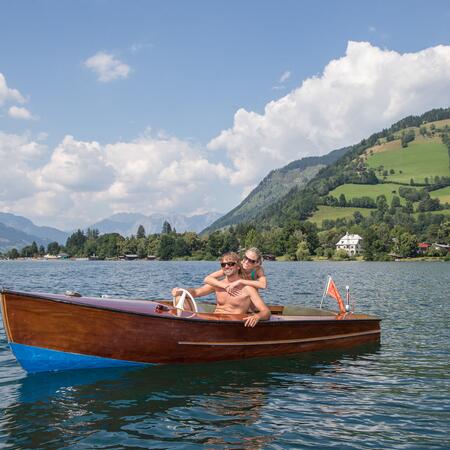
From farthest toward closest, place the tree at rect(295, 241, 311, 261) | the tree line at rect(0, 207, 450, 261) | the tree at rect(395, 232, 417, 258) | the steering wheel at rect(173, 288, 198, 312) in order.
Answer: the tree at rect(295, 241, 311, 261) < the tree line at rect(0, 207, 450, 261) < the tree at rect(395, 232, 417, 258) < the steering wheel at rect(173, 288, 198, 312)

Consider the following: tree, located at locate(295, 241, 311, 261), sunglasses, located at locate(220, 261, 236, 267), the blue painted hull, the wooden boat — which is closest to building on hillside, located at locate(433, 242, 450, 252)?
tree, located at locate(295, 241, 311, 261)

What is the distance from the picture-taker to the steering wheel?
43.6 ft

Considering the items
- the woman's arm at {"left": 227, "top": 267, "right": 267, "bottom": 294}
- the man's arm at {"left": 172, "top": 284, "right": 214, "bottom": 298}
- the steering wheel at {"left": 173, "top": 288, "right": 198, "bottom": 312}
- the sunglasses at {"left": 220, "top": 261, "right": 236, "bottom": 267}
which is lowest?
the steering wheel at {"left": 173, "top": 288, "right": 198, "bottom": 312}

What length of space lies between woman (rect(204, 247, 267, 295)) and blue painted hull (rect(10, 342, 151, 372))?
292 cm

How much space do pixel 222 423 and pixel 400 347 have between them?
942 centimetres

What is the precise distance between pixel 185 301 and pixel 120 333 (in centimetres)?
242

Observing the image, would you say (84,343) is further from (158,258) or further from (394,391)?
(158,258)

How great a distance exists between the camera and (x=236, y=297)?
44.0ft

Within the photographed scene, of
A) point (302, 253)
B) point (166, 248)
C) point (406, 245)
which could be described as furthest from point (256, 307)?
point (166, 248)

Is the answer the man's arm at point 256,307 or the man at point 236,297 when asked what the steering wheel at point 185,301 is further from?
the man's arm at point 256,307

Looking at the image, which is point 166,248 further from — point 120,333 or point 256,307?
point 120,333

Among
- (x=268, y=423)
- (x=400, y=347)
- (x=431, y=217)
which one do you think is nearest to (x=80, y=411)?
(x=268, y=423)

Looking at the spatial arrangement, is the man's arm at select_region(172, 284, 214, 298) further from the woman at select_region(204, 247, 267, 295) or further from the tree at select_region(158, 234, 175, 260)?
the tree at select_region(158, 234, 175, 260)

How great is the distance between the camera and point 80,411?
32.3 feet
